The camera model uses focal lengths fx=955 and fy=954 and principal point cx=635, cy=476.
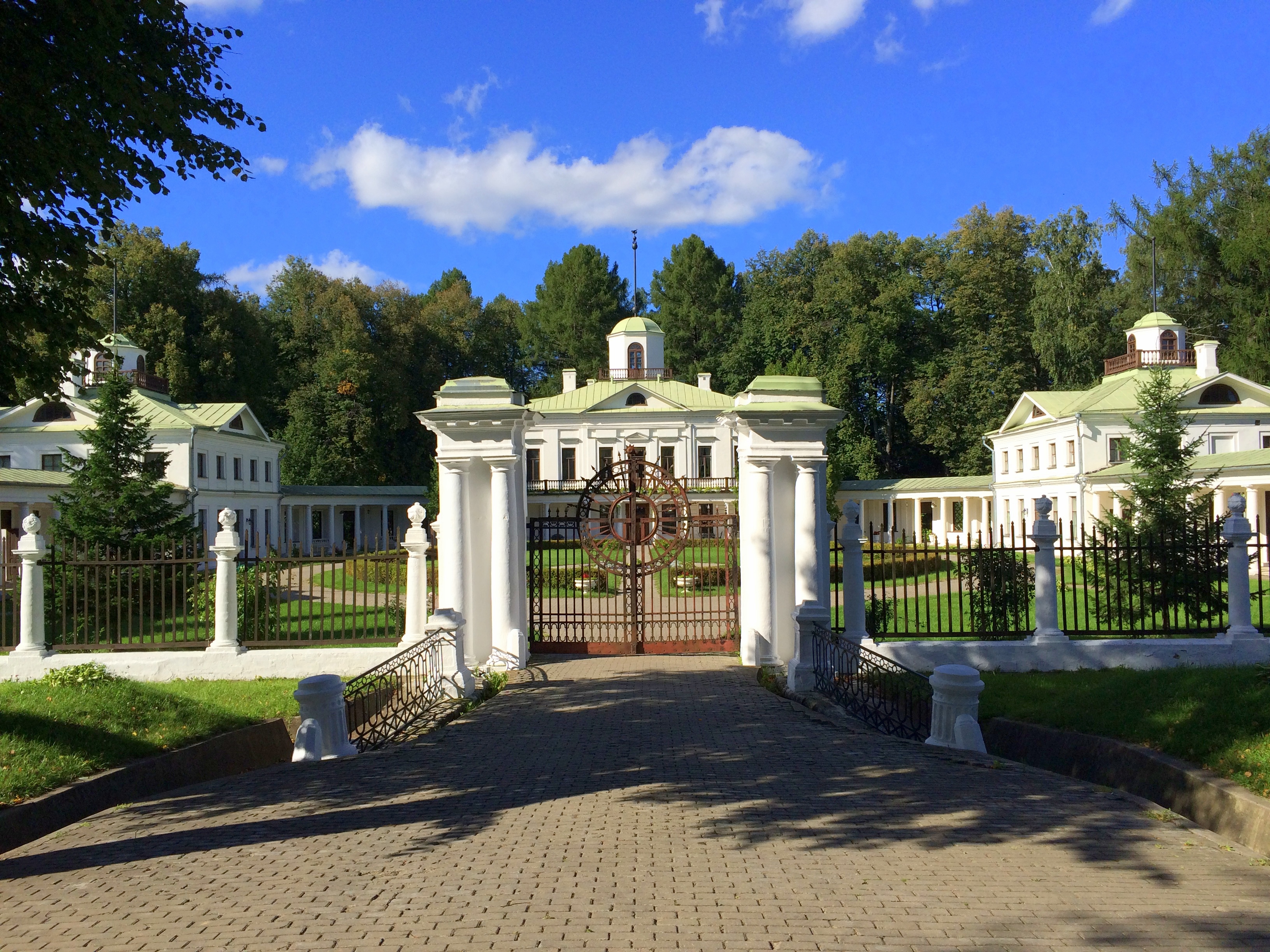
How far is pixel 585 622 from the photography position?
500 inches

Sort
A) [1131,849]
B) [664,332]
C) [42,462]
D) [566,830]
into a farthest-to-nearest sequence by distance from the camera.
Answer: [664,332]
[42,462]
[566,830]
[1131,849]

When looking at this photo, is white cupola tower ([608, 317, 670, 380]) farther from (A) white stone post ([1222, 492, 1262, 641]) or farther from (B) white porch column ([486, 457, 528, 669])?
(A) white stone post ([1222, 492, 1262, 641])

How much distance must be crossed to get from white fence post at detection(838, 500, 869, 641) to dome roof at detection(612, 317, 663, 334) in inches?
1744

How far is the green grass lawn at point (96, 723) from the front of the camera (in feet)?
21.5

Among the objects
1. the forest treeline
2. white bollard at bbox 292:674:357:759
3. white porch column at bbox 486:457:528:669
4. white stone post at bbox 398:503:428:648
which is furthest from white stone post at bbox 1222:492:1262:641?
the forest treeline

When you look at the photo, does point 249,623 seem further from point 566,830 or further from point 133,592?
point 566,830

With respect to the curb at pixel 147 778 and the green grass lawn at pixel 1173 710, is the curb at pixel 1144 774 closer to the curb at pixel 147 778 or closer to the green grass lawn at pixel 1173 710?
the green grass lawn at pixel 1173 710

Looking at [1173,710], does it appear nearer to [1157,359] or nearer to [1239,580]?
[1239,580]

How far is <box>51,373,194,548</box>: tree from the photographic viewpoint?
62.3ft

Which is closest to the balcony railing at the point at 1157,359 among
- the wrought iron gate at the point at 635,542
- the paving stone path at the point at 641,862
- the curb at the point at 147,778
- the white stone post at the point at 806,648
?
the wrought iron gate at the point at 635,542

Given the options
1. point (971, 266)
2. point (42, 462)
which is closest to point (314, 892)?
point (42, 462)

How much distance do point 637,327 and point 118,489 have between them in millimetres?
37361

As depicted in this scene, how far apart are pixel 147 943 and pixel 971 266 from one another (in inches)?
2071

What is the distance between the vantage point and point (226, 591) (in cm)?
1152
